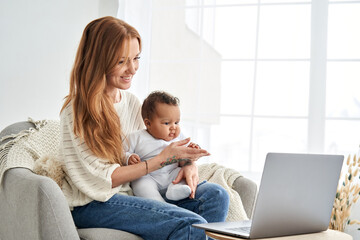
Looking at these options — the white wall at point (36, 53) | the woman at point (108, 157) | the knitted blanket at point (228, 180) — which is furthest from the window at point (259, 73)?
the woman at point (108, 157)

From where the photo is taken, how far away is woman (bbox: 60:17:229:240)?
5.43 feet

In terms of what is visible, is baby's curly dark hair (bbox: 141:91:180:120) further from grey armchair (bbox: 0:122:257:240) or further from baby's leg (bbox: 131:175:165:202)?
grey armchair (bbox: 0:122:257:240)

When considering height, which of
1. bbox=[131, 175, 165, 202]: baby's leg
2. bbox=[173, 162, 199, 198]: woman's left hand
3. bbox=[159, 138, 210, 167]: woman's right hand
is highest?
bbox=[159, 138, 210, 167]: woman's right hand

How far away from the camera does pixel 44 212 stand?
1519 mm

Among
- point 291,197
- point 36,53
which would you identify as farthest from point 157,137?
point 36,53

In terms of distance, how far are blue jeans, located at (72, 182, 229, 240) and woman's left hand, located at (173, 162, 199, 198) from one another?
0.13 ft

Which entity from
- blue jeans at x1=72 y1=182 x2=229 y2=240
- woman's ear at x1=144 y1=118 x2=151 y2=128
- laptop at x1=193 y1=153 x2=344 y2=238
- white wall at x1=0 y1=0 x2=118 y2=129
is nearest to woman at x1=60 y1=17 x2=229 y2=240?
blue jeans at x1=72 y1=182 x2=229 y2=240

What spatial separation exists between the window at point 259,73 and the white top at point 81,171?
1.59 m

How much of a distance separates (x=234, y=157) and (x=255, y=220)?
6.89ft

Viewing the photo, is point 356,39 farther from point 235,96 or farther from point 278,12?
point 235,96

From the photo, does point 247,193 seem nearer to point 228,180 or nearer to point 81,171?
point 228,180

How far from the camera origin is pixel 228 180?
2314 millimetres

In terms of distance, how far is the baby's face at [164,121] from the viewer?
1.88 meters

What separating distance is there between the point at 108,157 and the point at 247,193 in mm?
833
